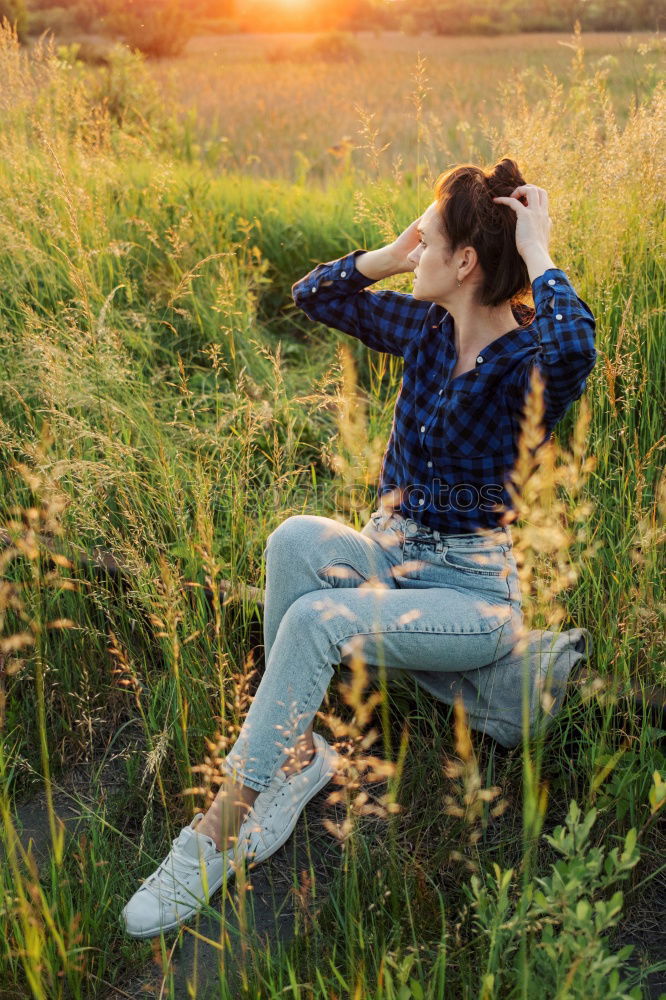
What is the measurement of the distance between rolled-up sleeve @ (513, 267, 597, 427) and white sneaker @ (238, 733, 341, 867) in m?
0.96

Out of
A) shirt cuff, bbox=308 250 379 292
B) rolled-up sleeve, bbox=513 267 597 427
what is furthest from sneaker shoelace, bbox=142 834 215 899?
shirt cuff, bbox=308 250 379 292

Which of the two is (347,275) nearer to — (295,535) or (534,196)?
(534,196)

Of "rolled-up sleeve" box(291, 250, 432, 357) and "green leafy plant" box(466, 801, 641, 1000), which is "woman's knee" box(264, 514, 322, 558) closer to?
"rolled-up sleeve" box(291, 250, 432, 357)

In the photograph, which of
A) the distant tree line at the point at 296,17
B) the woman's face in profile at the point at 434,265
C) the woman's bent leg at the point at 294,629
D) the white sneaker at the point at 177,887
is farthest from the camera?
the distant tree line at the point at 296,17

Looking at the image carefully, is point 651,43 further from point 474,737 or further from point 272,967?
point 272,967

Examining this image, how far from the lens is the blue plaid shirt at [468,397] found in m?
2.04

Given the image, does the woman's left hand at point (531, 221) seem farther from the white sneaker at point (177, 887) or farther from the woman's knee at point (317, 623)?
the white sneaker at point (177, 887)

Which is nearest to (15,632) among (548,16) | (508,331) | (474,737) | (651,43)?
(474,737)

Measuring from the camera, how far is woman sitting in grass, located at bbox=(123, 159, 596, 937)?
1.99 m

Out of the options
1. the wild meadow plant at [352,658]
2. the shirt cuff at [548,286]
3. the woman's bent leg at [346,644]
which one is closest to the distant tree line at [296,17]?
the wild meadow plant at [352,658]

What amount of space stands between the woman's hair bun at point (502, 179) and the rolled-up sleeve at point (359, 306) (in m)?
0.37

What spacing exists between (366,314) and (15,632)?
1381mm

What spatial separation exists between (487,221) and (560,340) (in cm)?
40

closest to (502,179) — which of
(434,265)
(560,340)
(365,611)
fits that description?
(434,265)
